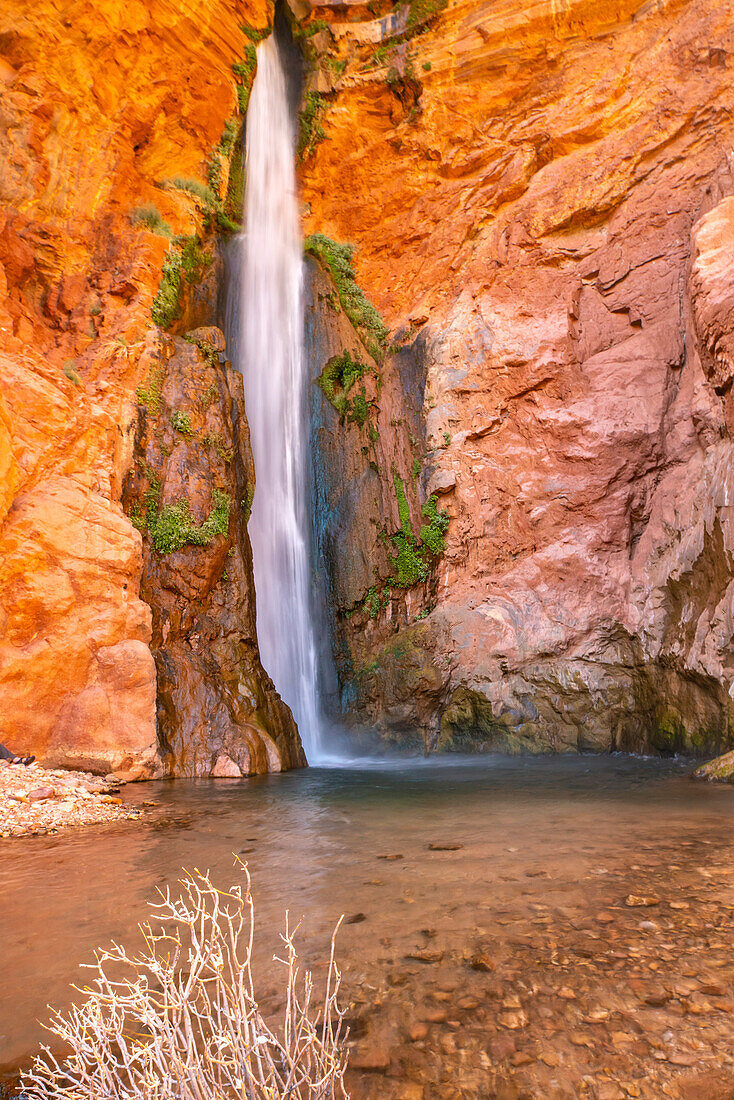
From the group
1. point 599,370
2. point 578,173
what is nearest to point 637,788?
point 599,370

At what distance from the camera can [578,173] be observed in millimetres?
13641

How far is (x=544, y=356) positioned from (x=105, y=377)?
28.1ft

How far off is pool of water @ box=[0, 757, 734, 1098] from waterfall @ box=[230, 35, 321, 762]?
6.63 m

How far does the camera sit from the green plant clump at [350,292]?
1570 cm

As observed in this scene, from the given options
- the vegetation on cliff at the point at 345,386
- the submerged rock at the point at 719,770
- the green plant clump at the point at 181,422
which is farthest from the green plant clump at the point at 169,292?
the submerged rock at the point at 719,770

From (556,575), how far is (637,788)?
5.82m

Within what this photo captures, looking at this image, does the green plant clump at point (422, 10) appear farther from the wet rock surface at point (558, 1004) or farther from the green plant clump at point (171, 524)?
the wet rock surface at point (558, 1004)

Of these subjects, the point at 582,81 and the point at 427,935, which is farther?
the point at 582,81

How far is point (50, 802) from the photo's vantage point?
593 centimetres

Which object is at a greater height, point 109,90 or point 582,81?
point 582,81

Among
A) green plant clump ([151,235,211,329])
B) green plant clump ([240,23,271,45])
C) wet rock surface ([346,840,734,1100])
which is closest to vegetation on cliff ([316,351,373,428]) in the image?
green plant clump ([151,235,211,329])

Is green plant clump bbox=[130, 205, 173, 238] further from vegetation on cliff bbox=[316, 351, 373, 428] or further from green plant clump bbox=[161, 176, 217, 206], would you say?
vegetation on cliff bbox=[316, 351, 373, 428]

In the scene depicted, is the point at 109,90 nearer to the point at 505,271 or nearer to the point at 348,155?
the point at 348,155

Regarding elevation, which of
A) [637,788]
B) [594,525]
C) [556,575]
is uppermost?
[594,525]
